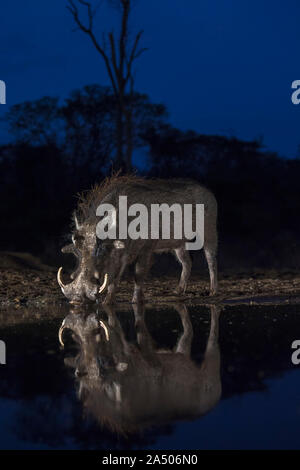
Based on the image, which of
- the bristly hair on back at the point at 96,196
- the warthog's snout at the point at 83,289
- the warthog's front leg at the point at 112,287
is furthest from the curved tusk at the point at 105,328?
the bristly hair on back at the point at 96,196

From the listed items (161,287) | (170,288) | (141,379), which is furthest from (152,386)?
(161,287)

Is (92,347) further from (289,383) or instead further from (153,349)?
(289,383)

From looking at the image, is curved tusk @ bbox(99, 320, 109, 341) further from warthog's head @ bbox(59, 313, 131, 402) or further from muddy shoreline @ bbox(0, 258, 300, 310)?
muddy shoreline @ bbox(0, 258, 300, 310)

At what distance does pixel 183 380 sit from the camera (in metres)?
5.50

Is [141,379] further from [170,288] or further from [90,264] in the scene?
[170,288]

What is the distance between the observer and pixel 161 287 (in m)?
13.1

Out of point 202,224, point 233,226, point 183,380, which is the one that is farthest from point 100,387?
point 233,226

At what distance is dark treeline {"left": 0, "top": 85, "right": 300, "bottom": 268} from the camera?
73.7 feet

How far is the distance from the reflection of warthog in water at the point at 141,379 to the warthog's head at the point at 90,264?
6.95 ft

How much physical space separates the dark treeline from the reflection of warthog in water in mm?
12386

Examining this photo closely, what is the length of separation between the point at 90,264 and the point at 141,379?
4.84 metres

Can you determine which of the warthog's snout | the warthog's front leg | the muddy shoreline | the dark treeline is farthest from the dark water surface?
the dark treeline

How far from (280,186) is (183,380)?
2530 cm

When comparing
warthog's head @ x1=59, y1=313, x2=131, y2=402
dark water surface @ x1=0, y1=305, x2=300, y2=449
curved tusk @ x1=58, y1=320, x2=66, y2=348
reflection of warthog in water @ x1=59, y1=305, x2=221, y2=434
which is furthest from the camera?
curved tusk @ x1=58, y1=320, x2=66, y2=348
